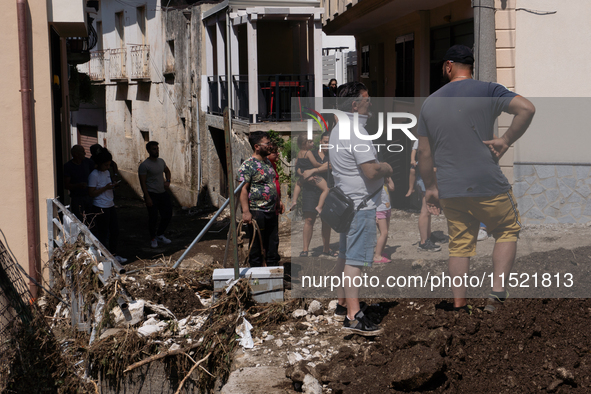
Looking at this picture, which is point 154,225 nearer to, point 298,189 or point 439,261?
point 298,189

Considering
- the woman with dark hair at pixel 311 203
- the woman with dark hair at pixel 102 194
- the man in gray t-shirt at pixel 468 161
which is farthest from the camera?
the woman with dark hair at pixel 102 194

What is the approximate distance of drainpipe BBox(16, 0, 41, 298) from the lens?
Answer: 6.41 metres

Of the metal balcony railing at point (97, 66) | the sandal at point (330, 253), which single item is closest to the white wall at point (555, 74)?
the sandal at point (330, 253)

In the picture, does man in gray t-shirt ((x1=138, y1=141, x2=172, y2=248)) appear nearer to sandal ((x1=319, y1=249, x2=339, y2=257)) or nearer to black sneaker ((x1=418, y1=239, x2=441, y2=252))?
sandal ((x1=319, y1=249, x2=339, y2=257))

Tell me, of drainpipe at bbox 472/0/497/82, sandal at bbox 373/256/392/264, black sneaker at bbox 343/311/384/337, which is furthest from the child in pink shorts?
drainpipe at bbox 472/0/497/82

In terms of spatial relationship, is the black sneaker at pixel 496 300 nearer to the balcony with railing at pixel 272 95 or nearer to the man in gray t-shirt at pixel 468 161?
the man in gray t-shirt at pixel 468 161

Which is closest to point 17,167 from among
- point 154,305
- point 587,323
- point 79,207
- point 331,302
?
point 79,207

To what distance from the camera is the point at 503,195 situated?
4.35 meters

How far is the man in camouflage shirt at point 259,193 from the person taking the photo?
588cm

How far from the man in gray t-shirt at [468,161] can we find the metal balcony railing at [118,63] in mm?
16791

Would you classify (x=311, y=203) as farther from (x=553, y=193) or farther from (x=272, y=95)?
(x=272, y=95)

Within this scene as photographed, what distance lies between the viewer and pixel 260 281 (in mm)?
5207

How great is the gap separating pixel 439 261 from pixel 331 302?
1403 millimetres

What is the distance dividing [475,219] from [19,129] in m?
4.72
